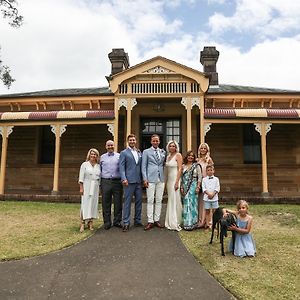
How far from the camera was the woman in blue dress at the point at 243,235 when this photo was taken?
4.94m

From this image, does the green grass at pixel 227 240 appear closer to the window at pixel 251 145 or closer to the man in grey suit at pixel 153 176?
the man in grey suit at pixel 153 176

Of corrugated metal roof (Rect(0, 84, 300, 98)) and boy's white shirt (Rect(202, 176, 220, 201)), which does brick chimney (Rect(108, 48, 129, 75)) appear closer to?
corrugated metal roof (Rect(0, 84, 300, 98))

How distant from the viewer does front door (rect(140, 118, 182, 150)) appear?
13.9 metres

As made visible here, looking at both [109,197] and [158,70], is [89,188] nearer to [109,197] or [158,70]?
[109,197]

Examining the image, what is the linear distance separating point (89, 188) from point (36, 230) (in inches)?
57.4

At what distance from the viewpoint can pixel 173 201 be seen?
21.3 ft

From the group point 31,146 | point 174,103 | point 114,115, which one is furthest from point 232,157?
point 31,146

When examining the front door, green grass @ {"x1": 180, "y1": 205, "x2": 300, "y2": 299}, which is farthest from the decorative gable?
green grass @ {"x1": 180, "y1": 205, "x2": 300, "y2": 299}

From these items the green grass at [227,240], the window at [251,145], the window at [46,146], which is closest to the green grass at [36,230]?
the green grass at [227,240]

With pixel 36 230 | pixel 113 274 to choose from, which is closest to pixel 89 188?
pixel 36 230

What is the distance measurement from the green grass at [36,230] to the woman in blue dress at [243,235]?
Result: 277 centimetres

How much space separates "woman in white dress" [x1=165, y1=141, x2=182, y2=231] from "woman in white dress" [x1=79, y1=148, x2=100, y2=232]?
147 centimetres

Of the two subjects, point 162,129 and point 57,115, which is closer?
point 57,115

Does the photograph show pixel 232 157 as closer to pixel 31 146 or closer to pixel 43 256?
pixel 31 146
